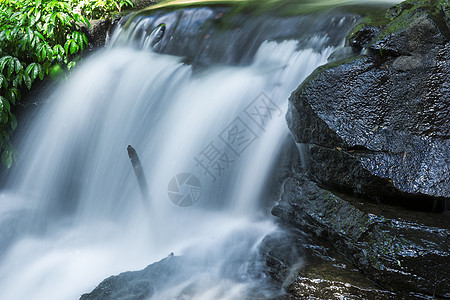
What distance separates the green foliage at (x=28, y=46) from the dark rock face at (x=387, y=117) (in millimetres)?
3275

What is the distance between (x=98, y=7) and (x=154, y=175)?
360cm

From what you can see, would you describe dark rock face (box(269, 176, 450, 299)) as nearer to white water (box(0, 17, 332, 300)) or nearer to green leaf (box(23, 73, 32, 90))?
white water (box(0, 17, 332, 300))

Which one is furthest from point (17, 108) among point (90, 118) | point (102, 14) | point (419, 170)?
point (419, 170)

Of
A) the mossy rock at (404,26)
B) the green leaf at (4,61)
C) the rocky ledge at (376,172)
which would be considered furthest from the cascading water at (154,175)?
the mossy rock at (404,26)

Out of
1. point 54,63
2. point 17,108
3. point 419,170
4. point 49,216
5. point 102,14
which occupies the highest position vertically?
point 102,14

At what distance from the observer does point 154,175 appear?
366cm

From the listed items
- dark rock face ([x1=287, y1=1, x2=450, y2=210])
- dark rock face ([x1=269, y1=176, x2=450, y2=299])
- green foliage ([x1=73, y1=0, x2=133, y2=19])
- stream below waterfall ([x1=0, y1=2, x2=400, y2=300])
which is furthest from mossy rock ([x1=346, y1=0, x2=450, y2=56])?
green foliage ([x1=73, y1=0, x2=133, y2=19])

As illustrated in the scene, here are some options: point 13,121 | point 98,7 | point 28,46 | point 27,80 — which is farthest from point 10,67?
point 98,7

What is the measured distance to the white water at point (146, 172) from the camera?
9.53 feet

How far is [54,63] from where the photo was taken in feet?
16.1

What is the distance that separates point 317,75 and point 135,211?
199 centimetres

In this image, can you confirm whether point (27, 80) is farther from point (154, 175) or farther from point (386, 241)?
point (386, 241)

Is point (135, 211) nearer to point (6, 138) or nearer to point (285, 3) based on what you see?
point (6, 138)

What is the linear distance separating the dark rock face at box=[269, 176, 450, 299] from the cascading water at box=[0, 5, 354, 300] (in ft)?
1.64
